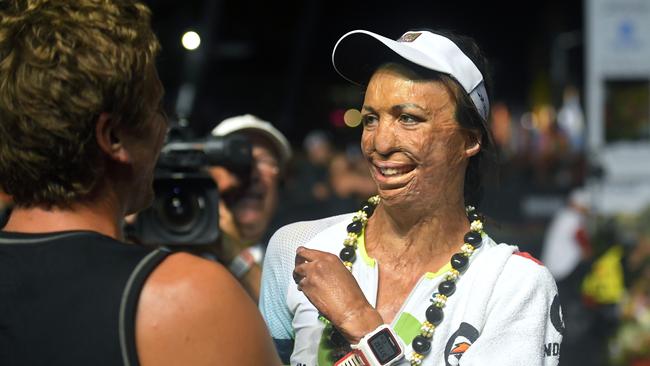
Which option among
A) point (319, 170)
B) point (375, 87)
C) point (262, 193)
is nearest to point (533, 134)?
point (319, 170)

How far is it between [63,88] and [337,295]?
2.28 ft

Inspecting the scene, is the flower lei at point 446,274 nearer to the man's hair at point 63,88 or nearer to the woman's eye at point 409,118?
the woman's eye at point 409,118

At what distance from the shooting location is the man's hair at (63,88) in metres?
1.51

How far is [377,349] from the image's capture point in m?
1.85

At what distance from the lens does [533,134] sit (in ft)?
49.9

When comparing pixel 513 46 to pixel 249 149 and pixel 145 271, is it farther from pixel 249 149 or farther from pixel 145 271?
pixel 145 271

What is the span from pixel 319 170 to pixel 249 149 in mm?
5421

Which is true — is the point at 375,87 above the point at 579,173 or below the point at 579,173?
above

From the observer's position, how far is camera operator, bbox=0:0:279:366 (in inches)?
57.2

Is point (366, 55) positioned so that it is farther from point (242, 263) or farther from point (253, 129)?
point (253, 129)

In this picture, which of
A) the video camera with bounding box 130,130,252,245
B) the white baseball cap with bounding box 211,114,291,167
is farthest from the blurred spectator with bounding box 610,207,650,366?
the video camera with bounding box 130,130,252,245

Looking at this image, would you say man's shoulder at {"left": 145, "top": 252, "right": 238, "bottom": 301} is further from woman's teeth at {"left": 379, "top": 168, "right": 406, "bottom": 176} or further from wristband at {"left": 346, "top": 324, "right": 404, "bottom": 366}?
woman's teeth at {"left": 379, "top": 168, "right": 406, "bottom": 176}

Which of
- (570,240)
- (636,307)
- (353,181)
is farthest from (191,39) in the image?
(570,240)

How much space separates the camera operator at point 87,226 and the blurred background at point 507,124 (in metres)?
0.78
